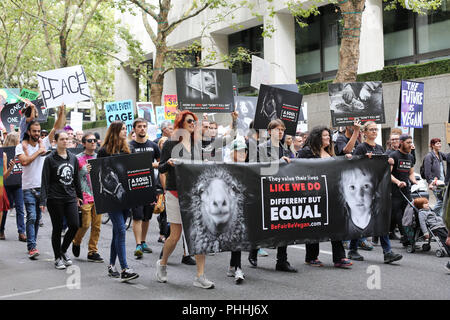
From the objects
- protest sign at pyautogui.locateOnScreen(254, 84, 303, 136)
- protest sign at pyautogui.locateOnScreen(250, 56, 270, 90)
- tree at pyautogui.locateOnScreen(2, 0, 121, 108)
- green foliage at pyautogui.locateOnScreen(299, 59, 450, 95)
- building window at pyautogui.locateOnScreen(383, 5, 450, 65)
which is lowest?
protest sign at pyautogui.locateOnScreen(254, 84, 303, 136)

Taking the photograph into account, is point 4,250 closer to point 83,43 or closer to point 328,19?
point 328,19

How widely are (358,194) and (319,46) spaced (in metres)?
17.1

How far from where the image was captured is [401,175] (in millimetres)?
9430

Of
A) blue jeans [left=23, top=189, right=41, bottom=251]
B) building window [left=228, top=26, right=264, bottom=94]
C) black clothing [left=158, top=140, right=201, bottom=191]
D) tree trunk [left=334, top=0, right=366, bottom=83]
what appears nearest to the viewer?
black clothing [left=158, top=140, right=201, bottom=191]

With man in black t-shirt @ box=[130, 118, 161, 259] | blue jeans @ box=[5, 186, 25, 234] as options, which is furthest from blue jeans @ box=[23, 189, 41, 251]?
man in black t-shirt @ box=[130, 118, 161, 259]

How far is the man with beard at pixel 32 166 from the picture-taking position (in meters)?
8.83

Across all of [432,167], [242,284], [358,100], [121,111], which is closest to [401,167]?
[358,100]

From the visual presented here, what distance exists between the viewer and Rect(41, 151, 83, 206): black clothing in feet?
25.8

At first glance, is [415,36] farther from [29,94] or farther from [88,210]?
[88,210]

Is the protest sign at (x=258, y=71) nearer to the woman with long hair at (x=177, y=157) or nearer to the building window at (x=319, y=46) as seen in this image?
the woman with long hair at (x=177, y=157)

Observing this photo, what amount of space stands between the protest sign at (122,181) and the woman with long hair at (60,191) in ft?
3.13

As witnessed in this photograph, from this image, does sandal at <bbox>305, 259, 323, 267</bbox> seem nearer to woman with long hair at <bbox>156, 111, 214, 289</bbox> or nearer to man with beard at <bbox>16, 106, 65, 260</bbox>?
woman with long hair at <bbox>156, 111, 214, 289</bbox>

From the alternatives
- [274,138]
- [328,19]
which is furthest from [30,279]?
[328,19]

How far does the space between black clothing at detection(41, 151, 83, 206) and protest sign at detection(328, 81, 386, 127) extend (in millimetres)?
4331
